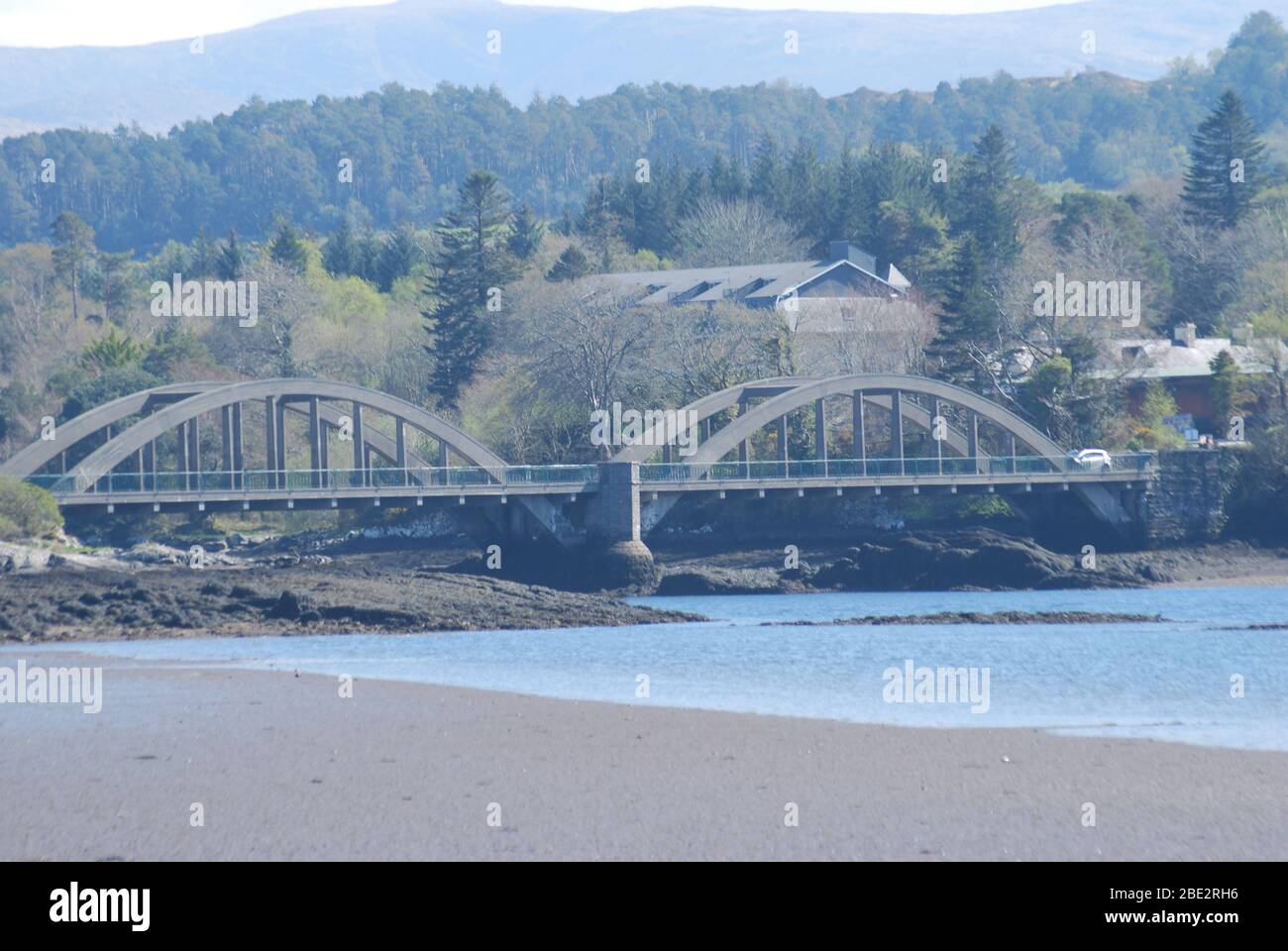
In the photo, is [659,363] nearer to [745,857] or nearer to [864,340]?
[864,340]

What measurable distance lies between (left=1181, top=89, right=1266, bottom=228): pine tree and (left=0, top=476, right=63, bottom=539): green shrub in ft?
202

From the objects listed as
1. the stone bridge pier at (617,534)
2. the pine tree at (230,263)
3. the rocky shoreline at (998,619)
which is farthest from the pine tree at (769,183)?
the rocky shoreline at (998,619)

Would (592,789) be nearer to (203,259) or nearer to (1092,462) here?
(1092,462)

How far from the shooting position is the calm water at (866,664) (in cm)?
2433

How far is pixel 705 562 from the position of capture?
192 ft

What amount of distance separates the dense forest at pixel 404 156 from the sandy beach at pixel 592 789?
14728cm

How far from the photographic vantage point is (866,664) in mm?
32156

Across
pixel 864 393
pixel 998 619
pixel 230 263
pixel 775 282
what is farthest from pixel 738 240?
pixel 998 619

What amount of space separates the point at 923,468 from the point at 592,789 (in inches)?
1873

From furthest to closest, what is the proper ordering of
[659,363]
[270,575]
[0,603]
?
[659,363]
[270,575]
[0,603]

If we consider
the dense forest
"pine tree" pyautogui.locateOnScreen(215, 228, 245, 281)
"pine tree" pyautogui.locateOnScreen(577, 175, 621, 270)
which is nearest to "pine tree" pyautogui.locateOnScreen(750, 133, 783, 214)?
"pine tree" pyautogui.locateOnScreen(577, 175, 621, 270)
